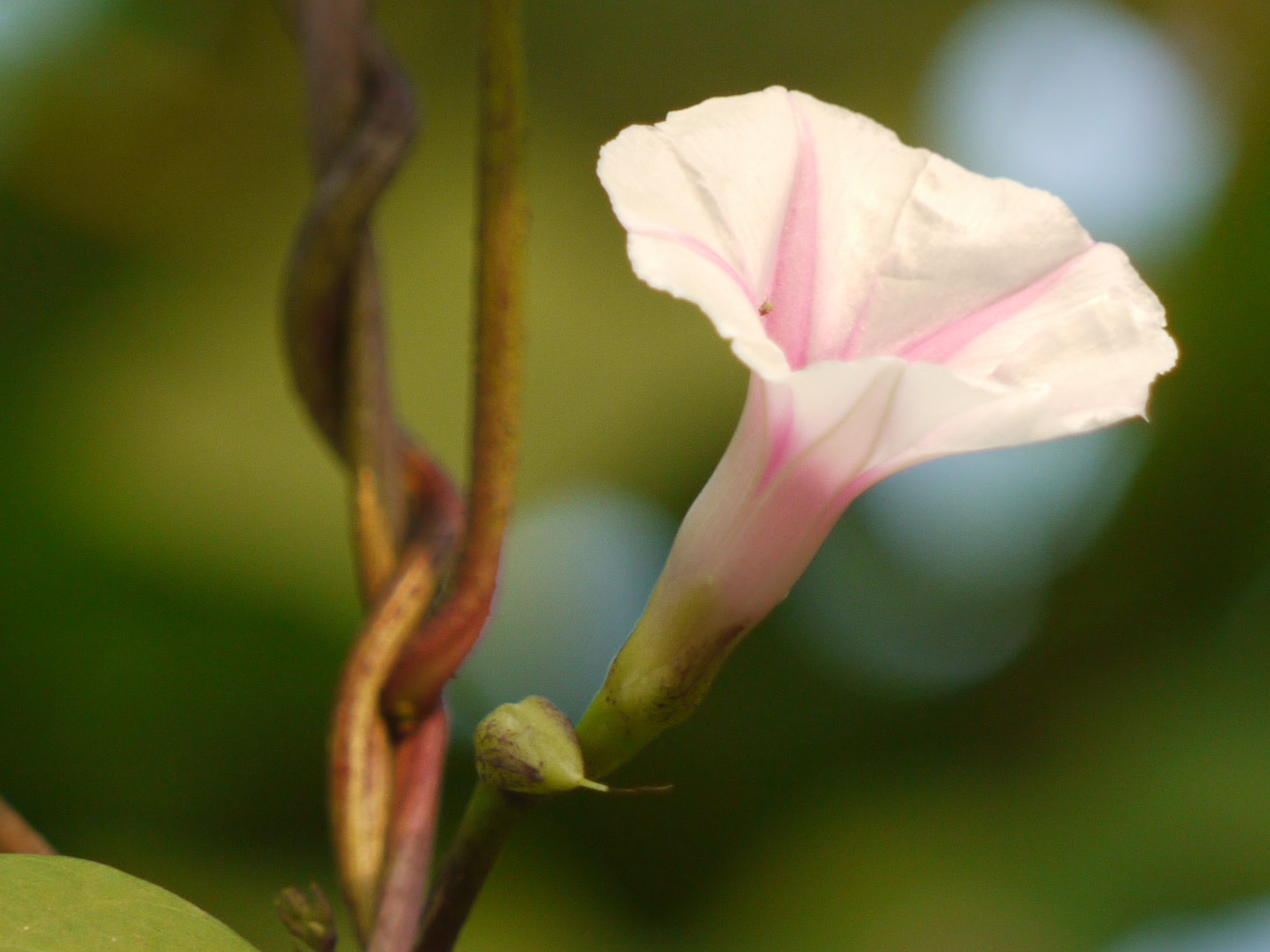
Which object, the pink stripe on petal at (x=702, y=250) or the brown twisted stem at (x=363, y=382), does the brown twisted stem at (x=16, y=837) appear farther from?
the pink stripe on petal at (x=702, y=250)

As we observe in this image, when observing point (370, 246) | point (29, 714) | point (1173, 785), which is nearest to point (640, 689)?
point (370, 246)

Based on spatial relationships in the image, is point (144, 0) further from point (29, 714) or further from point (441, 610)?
point (441, 610)

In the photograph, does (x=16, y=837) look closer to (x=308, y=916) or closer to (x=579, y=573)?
(x=308, y=916)

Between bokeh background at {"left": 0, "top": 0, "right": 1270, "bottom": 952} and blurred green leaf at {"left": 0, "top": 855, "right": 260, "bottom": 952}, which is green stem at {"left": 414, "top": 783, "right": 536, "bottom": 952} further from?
bokeh background at {"left": 0, "top": 0, "right": 1270, "bottom": 952}

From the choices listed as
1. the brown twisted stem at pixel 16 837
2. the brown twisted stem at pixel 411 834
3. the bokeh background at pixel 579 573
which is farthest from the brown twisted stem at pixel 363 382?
the bokeh background at pixel 579 573

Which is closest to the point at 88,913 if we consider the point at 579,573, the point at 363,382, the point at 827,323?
the point at 363,382
